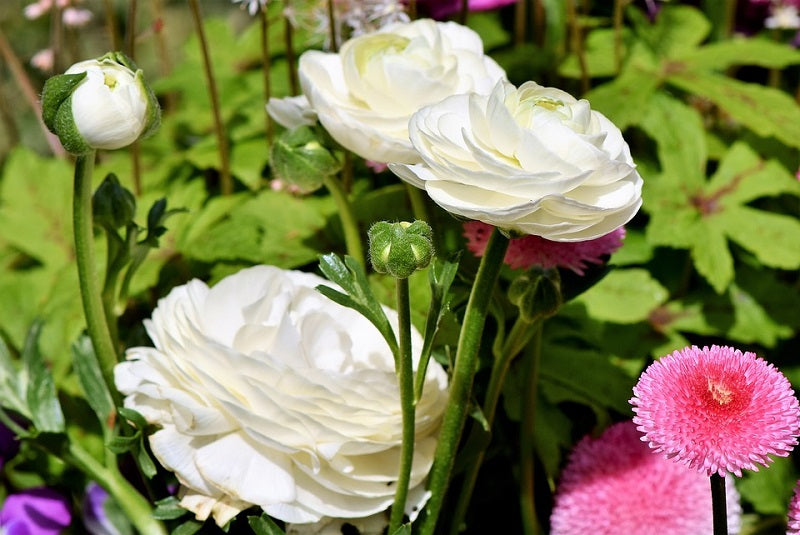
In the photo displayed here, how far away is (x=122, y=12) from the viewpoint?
6.36ft

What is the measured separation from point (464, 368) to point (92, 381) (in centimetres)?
25

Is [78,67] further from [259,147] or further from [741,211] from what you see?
[741,211]

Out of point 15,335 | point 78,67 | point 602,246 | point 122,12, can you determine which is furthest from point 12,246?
point 122,12

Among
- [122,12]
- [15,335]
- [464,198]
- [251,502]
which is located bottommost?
[122,12]

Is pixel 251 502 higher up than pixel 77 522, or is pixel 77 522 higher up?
pixel 251 502

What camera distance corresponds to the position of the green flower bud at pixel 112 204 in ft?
1.66

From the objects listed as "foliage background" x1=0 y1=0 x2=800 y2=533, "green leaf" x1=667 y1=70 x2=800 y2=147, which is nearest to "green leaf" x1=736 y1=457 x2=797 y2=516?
"foliage background" x1=0 y1=0 x2=800 y2=533

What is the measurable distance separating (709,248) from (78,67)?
1.52ft

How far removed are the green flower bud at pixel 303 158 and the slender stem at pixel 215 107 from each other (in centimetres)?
18

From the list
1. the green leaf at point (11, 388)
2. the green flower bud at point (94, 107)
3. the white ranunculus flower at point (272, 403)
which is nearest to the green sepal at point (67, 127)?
the green flower bud at point (94, 107)

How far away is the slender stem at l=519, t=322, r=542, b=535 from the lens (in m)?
0.52

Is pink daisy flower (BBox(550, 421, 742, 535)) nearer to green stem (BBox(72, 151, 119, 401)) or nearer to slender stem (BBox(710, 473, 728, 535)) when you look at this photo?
slender stem (BBox(710, 473, 728, 535))

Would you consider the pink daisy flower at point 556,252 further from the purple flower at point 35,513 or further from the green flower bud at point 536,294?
the purple flower at point 35,513

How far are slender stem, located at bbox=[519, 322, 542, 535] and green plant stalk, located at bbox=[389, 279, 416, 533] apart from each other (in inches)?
4.2
